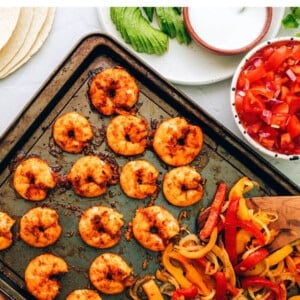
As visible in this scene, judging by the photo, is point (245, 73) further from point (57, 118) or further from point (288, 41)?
point (57, 118)

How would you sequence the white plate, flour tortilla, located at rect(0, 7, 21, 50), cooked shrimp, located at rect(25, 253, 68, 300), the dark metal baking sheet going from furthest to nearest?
the white plate → flour tortilla, located at rect(0, 7, 21, 50) → the dark metal baking sheet → cooked shrimp, located at rect(25, 253, 68, 300)

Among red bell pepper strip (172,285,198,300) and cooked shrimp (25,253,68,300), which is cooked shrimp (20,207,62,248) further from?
red bell pepper strip (172,285,198,300)

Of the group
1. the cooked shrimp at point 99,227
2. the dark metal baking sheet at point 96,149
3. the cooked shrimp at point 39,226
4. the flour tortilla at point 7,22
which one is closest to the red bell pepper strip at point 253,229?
the dark metal baking sheet at point 96,149

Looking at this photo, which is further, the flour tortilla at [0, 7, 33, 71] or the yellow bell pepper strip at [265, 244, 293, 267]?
the flour tortilla at [0, 7, 33, 71]

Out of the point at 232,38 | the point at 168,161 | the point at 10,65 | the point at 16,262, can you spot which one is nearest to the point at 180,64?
the point at 232,38

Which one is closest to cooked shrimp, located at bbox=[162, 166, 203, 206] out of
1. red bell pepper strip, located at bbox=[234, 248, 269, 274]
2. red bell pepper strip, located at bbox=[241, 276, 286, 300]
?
red bell pepper strip, located at bbox=[234, 248, 269, 274]

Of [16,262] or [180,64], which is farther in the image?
[180,64]
